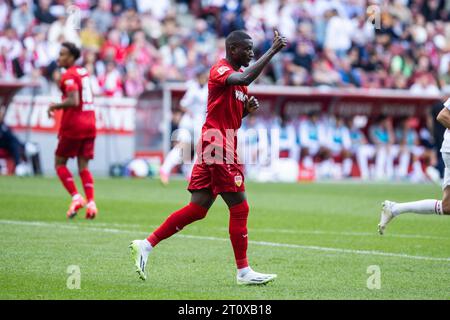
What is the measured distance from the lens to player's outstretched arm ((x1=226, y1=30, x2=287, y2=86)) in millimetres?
8453

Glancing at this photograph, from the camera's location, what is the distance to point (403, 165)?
30.6 meters

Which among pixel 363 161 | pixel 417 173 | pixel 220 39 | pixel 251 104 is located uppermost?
pixel 220 39

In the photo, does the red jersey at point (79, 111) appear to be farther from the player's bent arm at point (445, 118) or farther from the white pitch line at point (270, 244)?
the player's bent arm at point (445, 118)

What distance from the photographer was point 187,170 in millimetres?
26578

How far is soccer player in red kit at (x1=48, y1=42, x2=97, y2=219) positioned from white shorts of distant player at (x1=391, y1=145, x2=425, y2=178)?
16958 millimetres

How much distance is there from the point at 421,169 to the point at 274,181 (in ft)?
21.0

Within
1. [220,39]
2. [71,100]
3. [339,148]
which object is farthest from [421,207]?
[339,148]

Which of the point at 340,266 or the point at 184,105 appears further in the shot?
the point at 184,105

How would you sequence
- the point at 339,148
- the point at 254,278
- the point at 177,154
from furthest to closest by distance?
the point at 339,148 → the point at 177,154 → the point at 254,278

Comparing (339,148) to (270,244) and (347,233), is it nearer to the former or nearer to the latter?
(347,233)

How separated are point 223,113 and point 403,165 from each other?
2212 centimetres

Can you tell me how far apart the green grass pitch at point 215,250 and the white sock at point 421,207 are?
1.64ft
